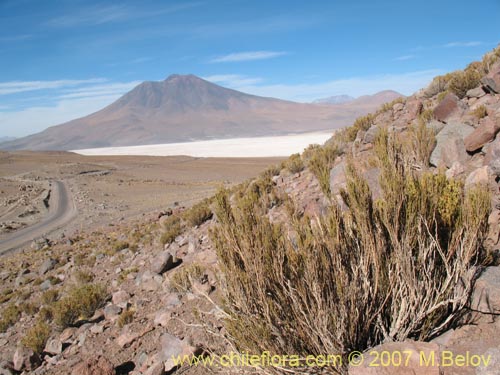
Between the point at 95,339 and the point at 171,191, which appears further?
the point at 171,191

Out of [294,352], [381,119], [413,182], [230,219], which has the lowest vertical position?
[294,352]

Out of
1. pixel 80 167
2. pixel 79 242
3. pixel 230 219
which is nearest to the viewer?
pixel 230 219

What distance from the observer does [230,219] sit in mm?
2904

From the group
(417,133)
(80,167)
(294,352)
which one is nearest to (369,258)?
(294,352)

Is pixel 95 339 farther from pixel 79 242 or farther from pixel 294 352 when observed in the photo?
pixel 79 242

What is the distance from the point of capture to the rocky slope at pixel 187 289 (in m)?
2.54

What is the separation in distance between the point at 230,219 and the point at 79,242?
485 inches

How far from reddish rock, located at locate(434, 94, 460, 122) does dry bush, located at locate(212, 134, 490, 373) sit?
5.27m

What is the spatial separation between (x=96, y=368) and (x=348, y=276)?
3018 millimetres

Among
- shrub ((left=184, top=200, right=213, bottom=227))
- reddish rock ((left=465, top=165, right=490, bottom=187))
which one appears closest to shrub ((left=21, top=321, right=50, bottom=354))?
shrub ((left=184, top=200, right=213, bottom=227))

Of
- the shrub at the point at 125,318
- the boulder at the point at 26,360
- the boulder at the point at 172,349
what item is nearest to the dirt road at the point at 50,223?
the boulder at the point at 26,360

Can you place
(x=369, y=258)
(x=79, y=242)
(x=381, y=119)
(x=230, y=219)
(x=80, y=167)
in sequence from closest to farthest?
(x=369, y=258)
(x=230, y=219)
(x=381, y=119)
(x=79, y=242)
(x=80, y=167)

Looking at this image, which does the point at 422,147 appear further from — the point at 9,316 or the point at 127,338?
the point at 9,316

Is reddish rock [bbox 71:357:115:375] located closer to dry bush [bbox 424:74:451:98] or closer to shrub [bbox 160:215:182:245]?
shrub [bbox 160:215:182:245]
